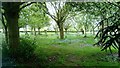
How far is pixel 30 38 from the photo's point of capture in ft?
8.07

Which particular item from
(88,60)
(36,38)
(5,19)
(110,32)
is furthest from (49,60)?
(110,32)

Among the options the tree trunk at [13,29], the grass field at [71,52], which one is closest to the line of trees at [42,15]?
the tree trunk at [13,29]

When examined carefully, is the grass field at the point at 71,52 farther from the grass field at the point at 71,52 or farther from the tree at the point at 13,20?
the tree at the point at 13,20

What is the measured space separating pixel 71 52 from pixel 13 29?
72 cm

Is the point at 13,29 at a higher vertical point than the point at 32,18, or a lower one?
lower

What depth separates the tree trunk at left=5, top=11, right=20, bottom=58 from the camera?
8.00ft

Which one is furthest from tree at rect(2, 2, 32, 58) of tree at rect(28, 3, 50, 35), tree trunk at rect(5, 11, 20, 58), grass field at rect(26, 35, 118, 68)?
grass field at rect(26, 35, 118, 68)

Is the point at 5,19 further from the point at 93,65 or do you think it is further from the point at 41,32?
the point at 93,65

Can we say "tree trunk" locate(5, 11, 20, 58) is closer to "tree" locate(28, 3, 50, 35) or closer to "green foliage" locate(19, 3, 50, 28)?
"green foliage" locate(19, 3, 50, 28)

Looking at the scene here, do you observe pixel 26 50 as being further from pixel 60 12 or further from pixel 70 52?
pixel 60 12

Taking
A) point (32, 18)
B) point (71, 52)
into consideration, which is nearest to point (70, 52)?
point (71, 52)

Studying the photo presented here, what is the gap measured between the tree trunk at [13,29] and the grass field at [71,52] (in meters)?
0.25

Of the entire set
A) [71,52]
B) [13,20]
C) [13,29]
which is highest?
[13,20]

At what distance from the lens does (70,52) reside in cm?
243
